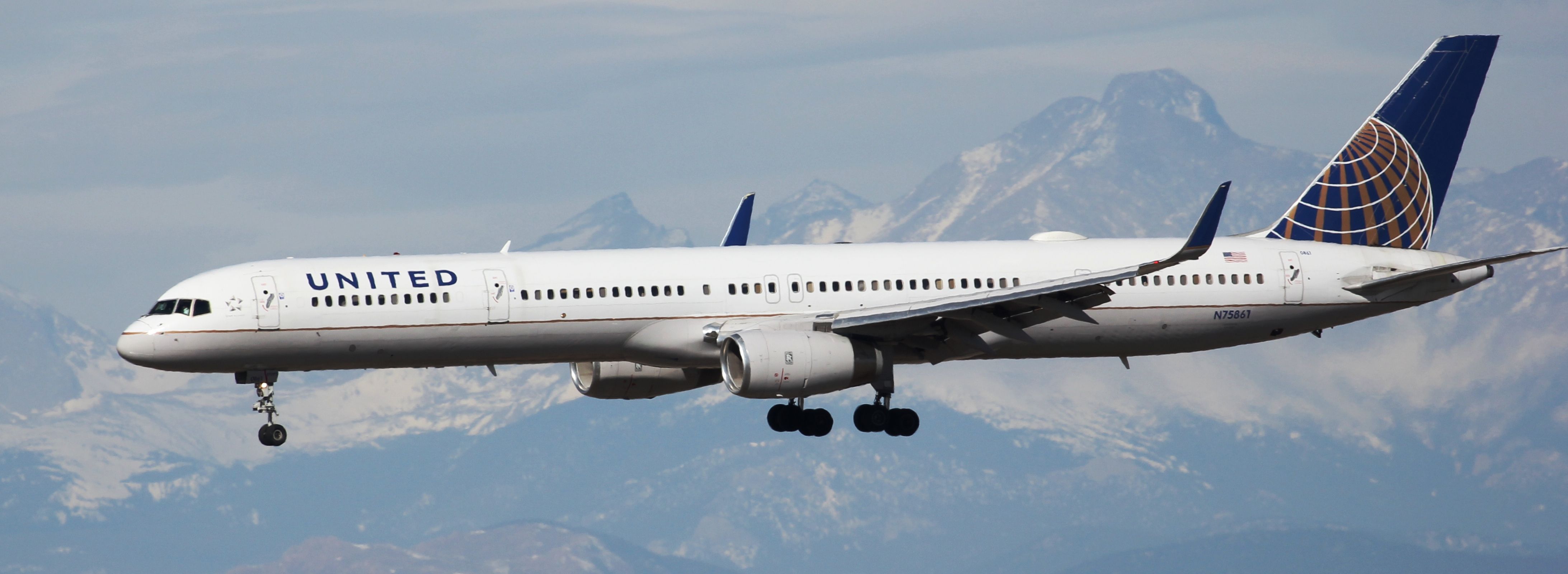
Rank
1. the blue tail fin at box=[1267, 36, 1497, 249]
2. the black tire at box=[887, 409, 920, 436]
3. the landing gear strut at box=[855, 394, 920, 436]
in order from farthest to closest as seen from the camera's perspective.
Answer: the blue tail fin at box=[1267, 36, 1497, 249] < the black tire at box=[887, 409, 920, 436] < the landing gear strut at box=[855, 394, 920, 436]

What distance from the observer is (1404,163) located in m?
63.6

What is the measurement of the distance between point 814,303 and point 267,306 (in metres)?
14.3

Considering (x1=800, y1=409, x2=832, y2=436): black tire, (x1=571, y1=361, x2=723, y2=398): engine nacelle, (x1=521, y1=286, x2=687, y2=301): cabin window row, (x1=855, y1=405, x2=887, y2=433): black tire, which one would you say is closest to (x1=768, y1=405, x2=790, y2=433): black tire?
(x1=800, y1=409, x2=832, y2=436): black tire

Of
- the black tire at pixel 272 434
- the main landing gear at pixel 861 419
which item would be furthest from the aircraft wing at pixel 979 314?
the black tire at pixel 272 434

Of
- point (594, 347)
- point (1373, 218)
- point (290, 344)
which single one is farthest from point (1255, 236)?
point (290, 344)

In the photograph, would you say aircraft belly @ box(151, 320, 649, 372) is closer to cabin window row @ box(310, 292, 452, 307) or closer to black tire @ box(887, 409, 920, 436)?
cabin window row @ box(310, 292, 452, 307)

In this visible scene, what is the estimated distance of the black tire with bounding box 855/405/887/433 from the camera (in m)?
56.4

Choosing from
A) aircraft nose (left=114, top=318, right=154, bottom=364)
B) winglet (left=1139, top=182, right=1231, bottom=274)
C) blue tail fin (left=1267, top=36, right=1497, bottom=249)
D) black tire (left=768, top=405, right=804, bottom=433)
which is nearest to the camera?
winglet (left=1139, top=182, right=1231, bottom=274)

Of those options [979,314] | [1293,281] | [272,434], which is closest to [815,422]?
[979,314]

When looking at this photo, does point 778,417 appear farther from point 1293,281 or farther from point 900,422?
point 1293,281

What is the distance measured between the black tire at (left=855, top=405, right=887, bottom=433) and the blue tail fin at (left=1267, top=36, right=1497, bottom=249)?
13.8 meters

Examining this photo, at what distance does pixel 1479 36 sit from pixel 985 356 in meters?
21.1

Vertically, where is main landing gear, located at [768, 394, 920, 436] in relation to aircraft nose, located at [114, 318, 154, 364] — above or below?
below

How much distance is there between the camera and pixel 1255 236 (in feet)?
201
